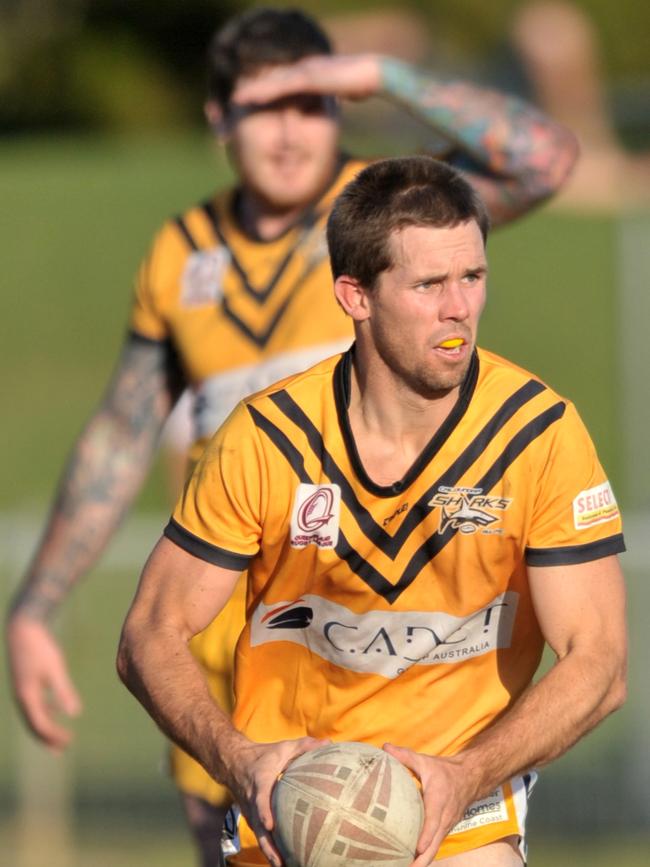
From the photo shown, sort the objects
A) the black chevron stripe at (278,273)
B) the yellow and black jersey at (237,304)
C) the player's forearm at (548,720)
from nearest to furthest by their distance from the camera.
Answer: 1. the player's forearm at (548,720)
2. the yellow and black jersey at (237,304)
3. the black chevron stripe at (278,273)

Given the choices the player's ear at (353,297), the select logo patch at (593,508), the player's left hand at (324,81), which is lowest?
the select logo patch at (593,508)

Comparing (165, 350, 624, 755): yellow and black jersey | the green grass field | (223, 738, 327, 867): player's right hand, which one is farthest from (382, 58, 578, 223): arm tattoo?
the green grass field

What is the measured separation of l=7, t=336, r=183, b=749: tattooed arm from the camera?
6.80 m

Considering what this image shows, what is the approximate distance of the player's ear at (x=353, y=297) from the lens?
16.7ft

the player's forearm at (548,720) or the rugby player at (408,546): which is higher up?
the rugby player at (408,546)

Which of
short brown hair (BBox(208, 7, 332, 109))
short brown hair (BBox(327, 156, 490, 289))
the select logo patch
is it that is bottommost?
the select logo patch

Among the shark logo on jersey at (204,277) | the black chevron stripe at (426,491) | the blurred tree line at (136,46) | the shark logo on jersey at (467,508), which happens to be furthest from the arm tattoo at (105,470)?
the blurred tree line at (136,46)

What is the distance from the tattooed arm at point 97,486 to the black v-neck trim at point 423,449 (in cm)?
173

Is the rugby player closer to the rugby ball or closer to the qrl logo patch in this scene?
the qrl logo patch

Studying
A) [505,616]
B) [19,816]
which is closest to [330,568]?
[505,616]

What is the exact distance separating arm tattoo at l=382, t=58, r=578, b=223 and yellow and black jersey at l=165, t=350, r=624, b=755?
4.50ft

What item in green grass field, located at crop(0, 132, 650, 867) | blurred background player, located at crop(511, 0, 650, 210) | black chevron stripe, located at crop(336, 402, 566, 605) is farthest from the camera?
blurred background player, located at crop(511, 0, 650, 210)

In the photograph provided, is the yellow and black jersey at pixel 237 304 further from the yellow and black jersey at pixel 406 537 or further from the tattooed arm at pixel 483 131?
the yellow and black jersey at pixel 406 537

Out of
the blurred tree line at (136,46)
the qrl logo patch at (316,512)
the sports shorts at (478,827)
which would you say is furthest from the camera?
the blurred tree line at (136,46)
